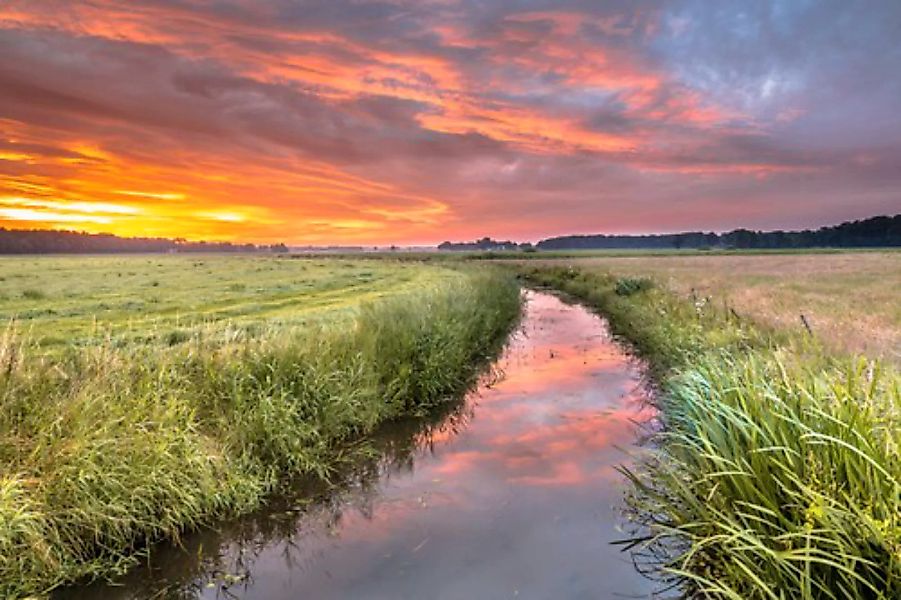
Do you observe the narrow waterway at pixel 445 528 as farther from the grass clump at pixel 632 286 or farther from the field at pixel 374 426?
the grass clump at pixel 632 286

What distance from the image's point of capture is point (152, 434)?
7750mm

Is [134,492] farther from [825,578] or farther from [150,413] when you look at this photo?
[825,578]

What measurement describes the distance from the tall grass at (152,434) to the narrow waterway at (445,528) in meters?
0.51

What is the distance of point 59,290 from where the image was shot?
42.4 m

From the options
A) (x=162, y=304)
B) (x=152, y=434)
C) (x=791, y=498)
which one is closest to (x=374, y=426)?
(x=152, y=434)

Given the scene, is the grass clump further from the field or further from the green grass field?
the field

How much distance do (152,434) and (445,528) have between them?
455 cm

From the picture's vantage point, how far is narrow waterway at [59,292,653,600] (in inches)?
276

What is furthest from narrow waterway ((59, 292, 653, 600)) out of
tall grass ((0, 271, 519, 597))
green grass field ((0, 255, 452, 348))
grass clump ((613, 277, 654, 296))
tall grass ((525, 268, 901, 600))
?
grass clump ((613, 277, 654, 296))

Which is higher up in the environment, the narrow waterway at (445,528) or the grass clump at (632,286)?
the grass clump at (632,286)

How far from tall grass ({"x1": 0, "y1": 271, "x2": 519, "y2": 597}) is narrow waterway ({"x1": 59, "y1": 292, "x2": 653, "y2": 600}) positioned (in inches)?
20.1

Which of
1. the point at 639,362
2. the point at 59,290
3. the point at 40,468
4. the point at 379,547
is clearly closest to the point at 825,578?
the point at 379,547

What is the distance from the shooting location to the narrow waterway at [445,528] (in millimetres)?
7000

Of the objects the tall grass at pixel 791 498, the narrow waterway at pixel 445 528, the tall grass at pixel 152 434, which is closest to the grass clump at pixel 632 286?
the narrow waterway at pixel 445 528
